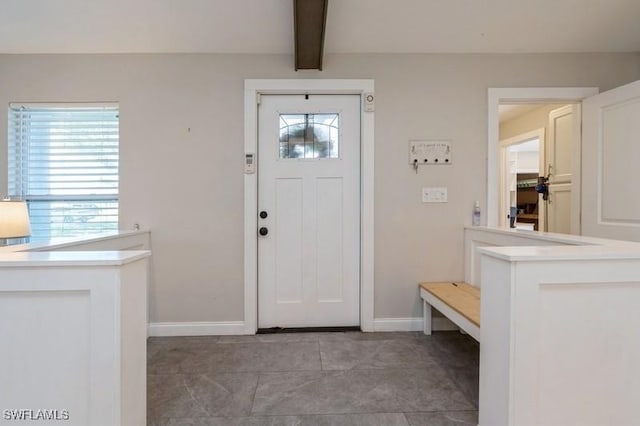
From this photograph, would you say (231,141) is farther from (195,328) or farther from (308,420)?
(308,420)

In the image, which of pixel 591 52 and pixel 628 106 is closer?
pixel 628 106

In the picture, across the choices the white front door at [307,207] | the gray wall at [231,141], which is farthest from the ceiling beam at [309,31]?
the white front door at [307,207]

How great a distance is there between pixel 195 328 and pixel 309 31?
94.5 inches

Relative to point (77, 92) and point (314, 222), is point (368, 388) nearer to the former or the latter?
point (314, 222)

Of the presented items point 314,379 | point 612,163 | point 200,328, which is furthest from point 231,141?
point 612,163

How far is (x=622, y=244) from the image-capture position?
144 cm

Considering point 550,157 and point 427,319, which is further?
point 550,157

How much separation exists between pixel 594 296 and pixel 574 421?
1.63 ft

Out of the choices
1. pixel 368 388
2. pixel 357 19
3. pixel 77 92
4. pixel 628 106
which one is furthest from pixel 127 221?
pixel 628 106

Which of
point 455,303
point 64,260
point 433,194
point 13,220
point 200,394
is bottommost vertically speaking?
point 200,394

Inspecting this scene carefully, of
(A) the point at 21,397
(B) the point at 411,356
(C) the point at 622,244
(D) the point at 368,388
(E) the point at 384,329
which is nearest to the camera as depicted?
(A) the point at 21,397

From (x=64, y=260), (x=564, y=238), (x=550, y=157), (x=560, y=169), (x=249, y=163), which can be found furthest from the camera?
(x=550, y=157)

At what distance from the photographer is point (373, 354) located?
2.22 m

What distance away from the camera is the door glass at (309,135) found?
8.73ft
